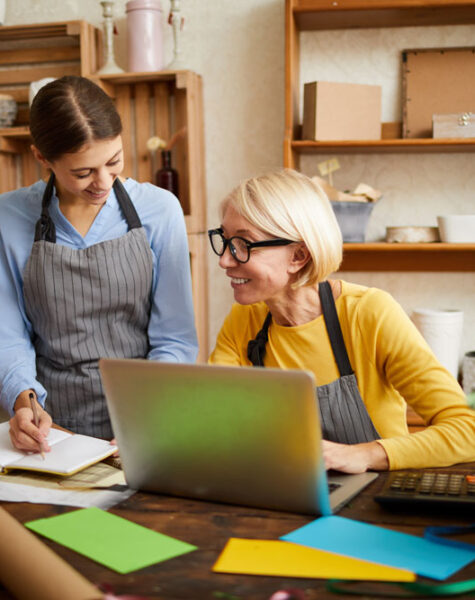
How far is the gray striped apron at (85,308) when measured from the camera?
169cm

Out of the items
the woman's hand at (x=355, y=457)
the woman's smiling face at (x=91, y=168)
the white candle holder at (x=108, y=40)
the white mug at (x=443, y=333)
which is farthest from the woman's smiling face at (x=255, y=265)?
the white candle holder at (x=108, y=40)

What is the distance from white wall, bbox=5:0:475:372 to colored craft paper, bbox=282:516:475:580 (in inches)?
90.5

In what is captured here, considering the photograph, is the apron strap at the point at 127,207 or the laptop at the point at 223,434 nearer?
the laptop at the point at 223,434

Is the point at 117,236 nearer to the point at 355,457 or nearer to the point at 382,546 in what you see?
the point at 355,457

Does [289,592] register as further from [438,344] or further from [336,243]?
[438,344]

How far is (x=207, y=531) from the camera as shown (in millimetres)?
972

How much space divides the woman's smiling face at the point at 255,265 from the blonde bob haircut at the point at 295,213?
0.07ft

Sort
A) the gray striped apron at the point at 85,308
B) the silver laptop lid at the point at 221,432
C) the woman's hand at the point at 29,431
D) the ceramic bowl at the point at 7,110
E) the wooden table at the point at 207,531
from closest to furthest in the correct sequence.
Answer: the wooden table at the point at 207,531 → the silver laptop lid at the point at 221,432 → the woman's hand at the point at 29,431 → the gray striped apron at the point at 85,308 → the ceramic bowl at the point at 7,110

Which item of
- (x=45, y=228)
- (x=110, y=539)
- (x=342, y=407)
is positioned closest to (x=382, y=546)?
(x=110, y=539)

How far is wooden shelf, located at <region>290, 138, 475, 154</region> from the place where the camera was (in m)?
2.80

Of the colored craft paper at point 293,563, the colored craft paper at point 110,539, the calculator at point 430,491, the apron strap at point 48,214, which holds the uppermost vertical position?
the apron strap at point 48,214

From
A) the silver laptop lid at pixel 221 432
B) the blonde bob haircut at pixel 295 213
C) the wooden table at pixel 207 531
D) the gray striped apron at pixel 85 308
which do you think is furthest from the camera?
the gray striped apron at pixel 85 308

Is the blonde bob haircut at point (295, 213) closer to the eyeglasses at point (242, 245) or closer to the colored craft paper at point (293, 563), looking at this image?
the eyeglasses at point (242, 245)

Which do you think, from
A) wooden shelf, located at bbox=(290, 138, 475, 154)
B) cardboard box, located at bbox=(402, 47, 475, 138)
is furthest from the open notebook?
cardboard box, located at bbox=(402, 47, 475, 138)
